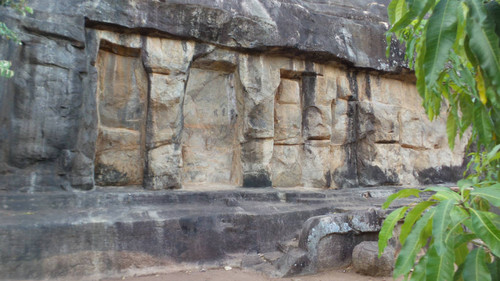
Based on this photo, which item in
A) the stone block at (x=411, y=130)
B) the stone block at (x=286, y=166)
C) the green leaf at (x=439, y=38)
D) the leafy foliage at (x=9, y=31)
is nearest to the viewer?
the green leaf at (x=439, y=38)

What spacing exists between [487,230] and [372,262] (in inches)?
145

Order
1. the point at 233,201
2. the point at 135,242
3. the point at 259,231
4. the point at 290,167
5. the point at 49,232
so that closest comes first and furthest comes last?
the point at 49,232, the point at 135,242, the point at 259,231, the point at 233,201, the point at 290,167

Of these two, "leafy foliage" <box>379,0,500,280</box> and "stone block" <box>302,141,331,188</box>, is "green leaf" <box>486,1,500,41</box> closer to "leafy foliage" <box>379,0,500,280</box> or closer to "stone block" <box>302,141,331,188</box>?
"leafy foliage" <box>379,0,500,280</box>

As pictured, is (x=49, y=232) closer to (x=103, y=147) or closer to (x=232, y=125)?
(x=103, y=147)

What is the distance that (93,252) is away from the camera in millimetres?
4668

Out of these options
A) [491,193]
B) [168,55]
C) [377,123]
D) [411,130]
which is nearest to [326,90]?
[377,123]

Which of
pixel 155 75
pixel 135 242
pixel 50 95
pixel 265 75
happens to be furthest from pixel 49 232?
pixel 265 75

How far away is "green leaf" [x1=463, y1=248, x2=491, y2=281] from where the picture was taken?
1.36 m

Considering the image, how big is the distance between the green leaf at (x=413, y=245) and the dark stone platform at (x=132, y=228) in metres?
3.96

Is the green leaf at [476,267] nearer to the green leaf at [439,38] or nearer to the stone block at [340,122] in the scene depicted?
the green leaf at [439,38]

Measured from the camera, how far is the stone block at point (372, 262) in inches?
188

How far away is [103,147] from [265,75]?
3355mm

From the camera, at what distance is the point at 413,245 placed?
1.57 meters

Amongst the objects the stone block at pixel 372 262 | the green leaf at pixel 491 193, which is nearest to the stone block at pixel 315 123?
the stone block at pixel 372 262
